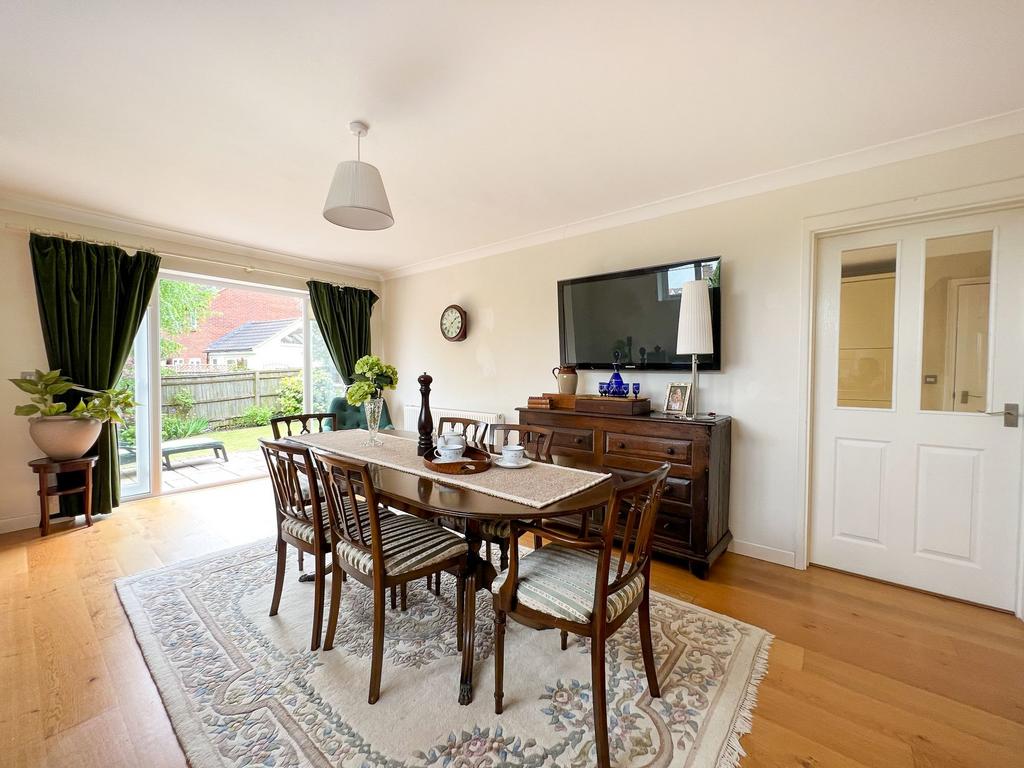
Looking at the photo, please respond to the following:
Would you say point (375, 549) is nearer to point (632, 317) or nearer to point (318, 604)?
point (318, 604)

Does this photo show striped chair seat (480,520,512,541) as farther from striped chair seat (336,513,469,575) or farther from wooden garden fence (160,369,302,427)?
wooden garden fence (160,369,302,427)

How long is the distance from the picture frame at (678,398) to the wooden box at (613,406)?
0.50 ft

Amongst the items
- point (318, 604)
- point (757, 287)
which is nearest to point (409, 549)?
point (318, 604)

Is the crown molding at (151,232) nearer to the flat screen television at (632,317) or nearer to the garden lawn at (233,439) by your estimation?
the garden lawn at (233,439)

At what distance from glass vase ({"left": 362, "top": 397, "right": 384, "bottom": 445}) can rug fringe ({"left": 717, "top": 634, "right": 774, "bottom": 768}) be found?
2062mm

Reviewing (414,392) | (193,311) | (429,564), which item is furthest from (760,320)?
(193,311)

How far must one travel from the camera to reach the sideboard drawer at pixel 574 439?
3045 mm

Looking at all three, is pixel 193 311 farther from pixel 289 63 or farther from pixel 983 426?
pixel 983 426

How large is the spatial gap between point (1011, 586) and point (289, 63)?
4154mm

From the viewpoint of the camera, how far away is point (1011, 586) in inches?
87.4

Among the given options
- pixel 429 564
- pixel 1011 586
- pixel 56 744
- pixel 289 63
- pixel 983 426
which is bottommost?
pixel 56 744

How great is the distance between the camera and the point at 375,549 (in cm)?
158

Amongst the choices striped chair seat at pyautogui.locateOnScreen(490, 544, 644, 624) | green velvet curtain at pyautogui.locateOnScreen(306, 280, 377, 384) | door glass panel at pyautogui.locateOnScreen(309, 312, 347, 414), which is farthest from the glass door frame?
striped chair seat at pyautogui.locateOnScreen(490, 544, 644, 624)

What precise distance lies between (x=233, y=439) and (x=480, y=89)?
445 cm
